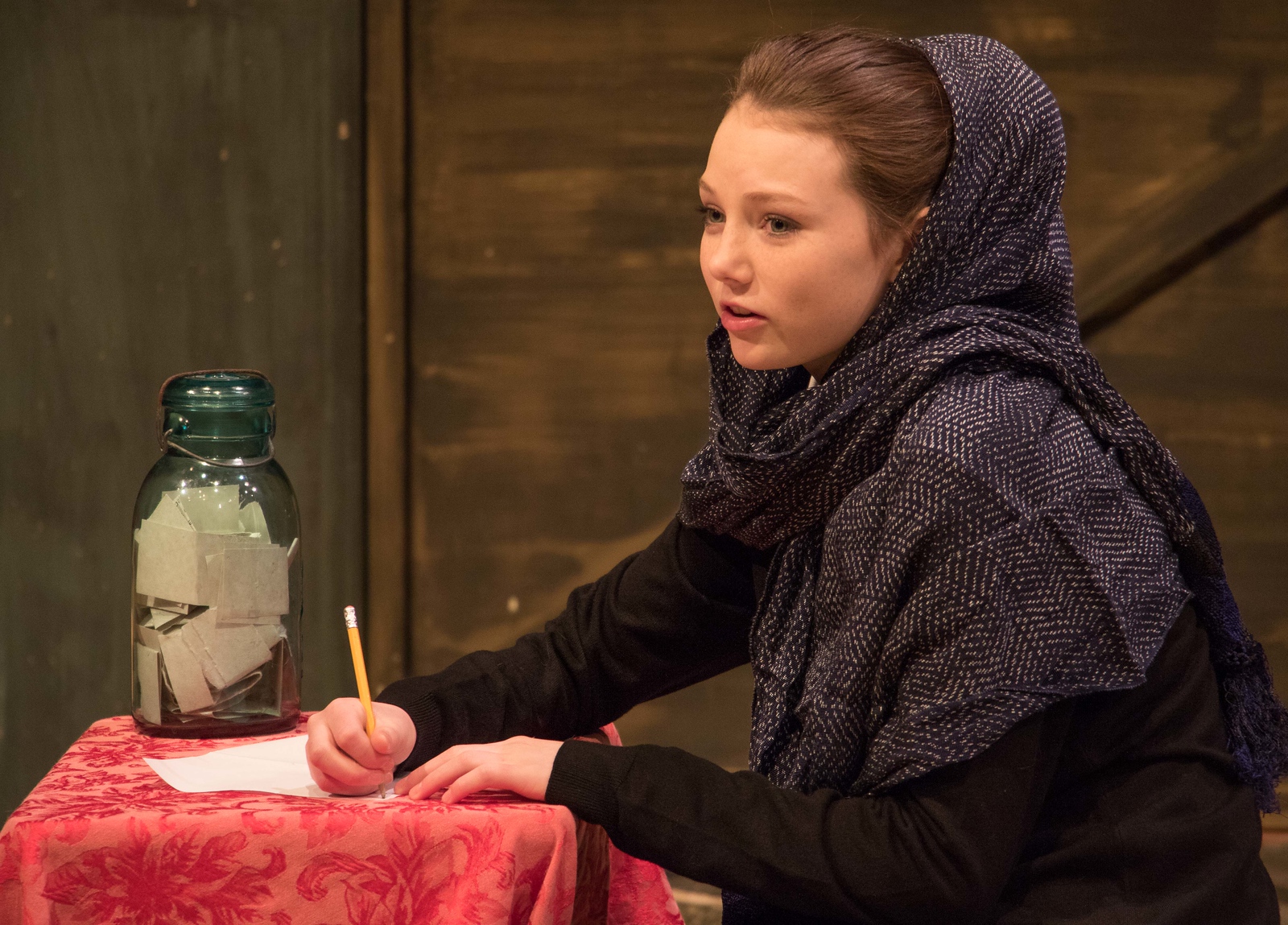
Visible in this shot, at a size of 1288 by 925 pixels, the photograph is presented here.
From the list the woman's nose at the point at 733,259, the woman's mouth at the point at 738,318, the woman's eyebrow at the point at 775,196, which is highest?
the woman's eyebrow at the point at 775,196

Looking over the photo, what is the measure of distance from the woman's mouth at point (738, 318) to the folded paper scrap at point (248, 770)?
1.55 feet

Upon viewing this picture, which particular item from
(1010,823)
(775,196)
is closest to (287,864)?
(1010,823)

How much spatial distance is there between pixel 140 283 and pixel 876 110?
5.54 feet

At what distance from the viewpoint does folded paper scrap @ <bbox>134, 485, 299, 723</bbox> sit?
3.79ft

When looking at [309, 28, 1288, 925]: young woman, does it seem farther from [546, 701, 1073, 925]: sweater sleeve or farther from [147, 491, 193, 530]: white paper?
[147, 491, 193, 530]: white paper

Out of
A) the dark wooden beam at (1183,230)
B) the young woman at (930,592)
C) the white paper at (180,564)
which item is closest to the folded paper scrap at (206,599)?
the white paper at (180,564)

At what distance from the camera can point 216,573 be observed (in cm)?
116

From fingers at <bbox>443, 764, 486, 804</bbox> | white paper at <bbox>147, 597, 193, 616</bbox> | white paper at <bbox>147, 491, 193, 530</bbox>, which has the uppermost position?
white paper at <bbox>147, 491, 193, 530</bbox>

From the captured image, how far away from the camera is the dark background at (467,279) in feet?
7.57

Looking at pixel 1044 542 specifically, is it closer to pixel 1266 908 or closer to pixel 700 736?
pixel 1266 908

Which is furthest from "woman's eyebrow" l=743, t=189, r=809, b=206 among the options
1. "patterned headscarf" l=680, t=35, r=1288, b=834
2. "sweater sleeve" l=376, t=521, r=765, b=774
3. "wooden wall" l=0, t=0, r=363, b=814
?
"wooden wall" l=0, t=0, r=363, b=814

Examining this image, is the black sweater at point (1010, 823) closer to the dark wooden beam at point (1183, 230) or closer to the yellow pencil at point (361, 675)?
the yellow pencil at point (361, 675)

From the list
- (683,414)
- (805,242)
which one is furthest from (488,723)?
(683,414)

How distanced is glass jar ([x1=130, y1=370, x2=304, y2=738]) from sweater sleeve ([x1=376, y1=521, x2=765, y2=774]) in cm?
14
